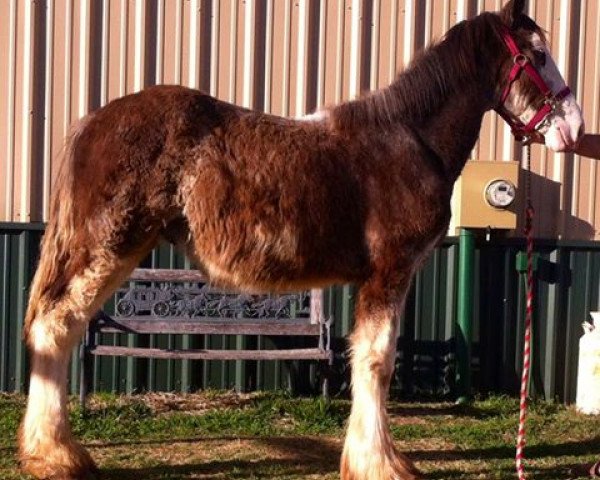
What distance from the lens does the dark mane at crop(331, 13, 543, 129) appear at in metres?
4.64

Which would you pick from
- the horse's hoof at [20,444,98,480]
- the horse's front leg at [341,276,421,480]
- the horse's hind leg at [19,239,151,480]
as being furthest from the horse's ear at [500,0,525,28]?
the horse's hoof at [20,444,98,480]

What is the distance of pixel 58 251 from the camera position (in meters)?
4.47

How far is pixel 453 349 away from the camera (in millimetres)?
6977

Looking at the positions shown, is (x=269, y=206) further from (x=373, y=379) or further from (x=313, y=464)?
(x=313, y=464)

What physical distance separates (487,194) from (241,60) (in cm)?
224

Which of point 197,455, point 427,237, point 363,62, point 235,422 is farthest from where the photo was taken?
point 363,62

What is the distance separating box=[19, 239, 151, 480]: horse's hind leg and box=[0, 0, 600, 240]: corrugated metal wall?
2.51m

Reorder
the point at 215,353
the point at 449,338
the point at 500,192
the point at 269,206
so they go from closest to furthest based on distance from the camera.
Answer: the point at 269,206 < the point at 215,353 < the point at 500,192 < the point at 449,338

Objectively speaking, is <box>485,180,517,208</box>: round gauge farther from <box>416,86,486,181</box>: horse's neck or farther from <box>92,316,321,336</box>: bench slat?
<box>416,86,486,181</box>: horse's neck

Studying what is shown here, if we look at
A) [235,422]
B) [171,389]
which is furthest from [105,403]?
[235,422]

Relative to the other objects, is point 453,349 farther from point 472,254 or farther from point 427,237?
point 427,237

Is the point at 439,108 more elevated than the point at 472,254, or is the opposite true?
the point at 439,108

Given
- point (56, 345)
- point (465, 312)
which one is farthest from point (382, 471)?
point (465, 312)

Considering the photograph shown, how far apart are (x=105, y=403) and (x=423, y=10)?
4.05 meters
